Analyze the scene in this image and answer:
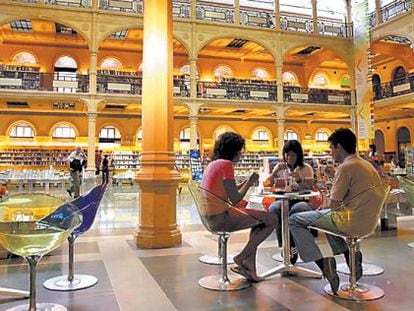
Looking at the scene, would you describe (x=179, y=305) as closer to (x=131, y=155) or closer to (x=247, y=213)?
(x=247, y=213)

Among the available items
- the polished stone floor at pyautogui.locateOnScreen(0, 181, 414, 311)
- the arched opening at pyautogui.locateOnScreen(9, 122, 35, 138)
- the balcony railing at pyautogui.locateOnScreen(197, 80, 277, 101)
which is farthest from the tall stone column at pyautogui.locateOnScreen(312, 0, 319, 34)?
the polished stone floor at pyautogui.locateOnScreen(0, 181, 414, 311)

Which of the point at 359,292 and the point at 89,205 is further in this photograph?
the point at 89,205

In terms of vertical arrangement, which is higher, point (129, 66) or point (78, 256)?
point (129, 66)

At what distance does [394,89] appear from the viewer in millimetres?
16297

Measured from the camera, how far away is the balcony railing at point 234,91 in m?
16.2

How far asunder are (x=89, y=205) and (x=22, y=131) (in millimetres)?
15907

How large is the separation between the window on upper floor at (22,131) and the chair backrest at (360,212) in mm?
17080

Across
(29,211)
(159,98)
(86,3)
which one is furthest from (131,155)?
(29,211)

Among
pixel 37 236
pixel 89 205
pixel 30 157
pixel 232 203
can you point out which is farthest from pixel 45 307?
pixel 30 157

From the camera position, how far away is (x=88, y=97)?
14406 mm

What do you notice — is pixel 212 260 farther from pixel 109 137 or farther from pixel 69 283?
pixel 109 137

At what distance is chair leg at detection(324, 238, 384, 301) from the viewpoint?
258 cm

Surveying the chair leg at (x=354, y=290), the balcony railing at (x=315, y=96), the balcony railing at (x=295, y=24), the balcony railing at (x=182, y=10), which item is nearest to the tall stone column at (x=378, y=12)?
the balcony railing at (x=295, y=24)

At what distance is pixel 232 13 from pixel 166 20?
13221 mm
